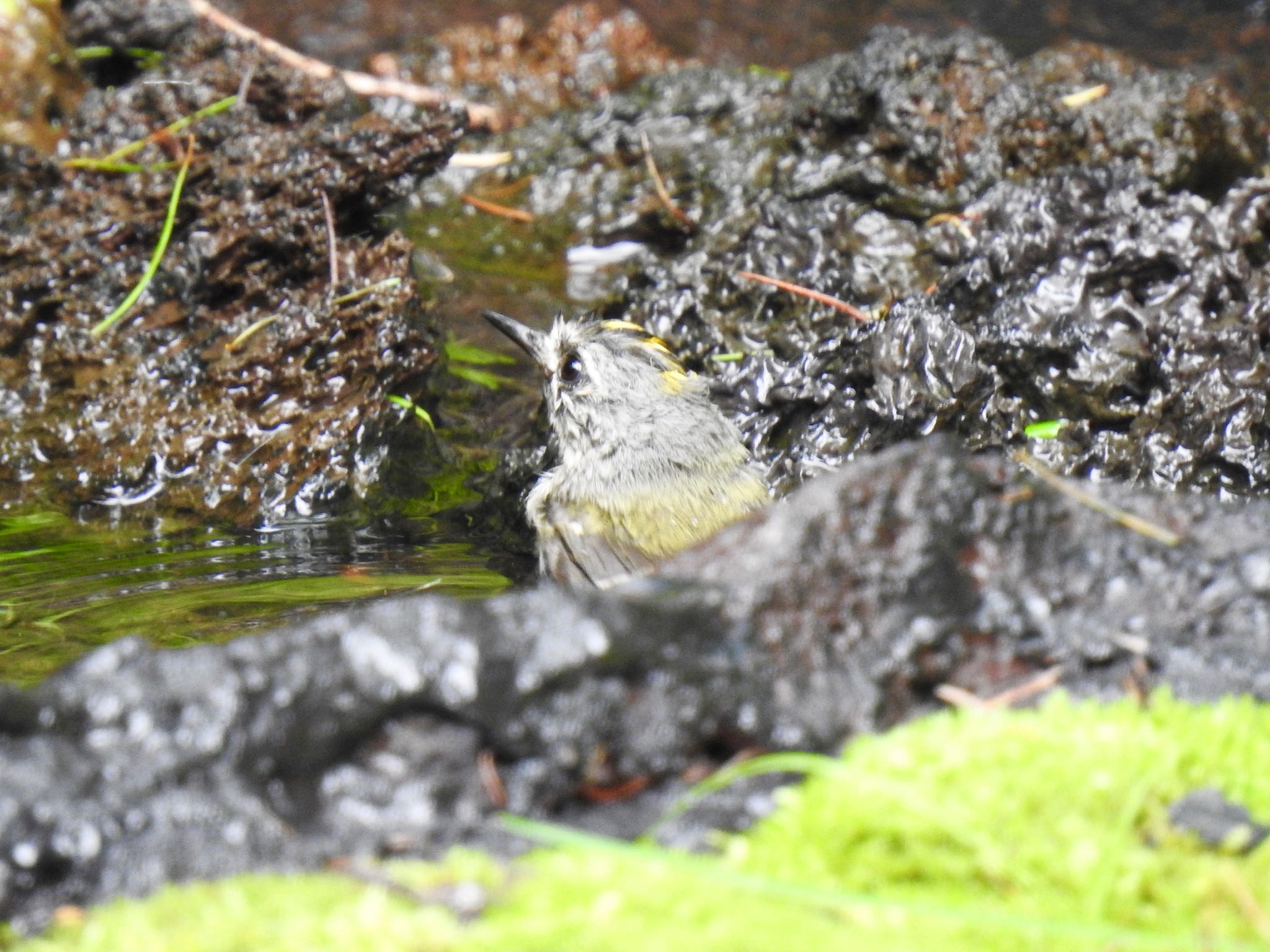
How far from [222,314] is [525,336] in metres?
1.39

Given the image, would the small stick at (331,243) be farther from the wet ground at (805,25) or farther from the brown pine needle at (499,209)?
the wet ground at (805,25)

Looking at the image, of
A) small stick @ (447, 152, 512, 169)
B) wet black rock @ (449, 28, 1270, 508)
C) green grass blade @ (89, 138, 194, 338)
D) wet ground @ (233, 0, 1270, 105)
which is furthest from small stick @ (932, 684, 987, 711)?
wet ground @ (233, 0, 1270, 105)

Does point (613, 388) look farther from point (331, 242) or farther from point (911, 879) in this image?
point (911, 879)

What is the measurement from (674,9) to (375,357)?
18.7ft

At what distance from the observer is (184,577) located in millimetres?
4172

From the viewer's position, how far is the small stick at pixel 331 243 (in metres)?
5.29

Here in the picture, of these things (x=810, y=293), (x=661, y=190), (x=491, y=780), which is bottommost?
(x=491, y=780)

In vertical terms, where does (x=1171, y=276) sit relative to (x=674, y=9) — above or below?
below

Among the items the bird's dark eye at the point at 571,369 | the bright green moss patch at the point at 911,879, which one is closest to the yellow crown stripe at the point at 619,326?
the bird's dark eye at the point at 571,369

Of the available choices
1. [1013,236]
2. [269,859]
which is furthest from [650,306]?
[269,859]

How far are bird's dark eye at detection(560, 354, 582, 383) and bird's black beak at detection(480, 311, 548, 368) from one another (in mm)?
120

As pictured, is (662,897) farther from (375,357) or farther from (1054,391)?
(375,357)

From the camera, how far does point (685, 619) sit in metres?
2.03

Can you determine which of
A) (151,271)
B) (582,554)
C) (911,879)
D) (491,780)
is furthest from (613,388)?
(911,879)
